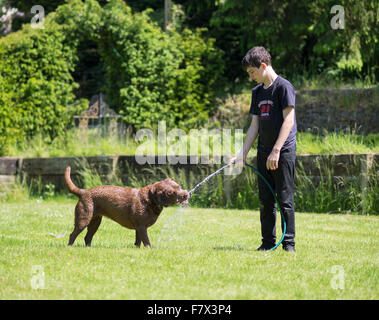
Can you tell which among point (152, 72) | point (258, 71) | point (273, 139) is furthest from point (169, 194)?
point (152, 72)

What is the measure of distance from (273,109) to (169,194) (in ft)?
4.35

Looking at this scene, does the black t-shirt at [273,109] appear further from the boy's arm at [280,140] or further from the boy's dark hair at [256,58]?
the boy's dark hair at [256,58]

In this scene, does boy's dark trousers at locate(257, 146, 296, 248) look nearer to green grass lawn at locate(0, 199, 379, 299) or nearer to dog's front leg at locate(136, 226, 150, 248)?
green grass lawn at locate(0, 199, 379, 299)

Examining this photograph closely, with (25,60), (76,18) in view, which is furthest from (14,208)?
(76,18)

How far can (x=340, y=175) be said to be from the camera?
8.67 meters

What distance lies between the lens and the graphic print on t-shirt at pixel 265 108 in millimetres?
5145

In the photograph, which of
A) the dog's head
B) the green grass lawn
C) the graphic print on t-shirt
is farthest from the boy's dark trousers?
the dog's head

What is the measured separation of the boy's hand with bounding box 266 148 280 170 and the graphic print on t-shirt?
16.5 inches

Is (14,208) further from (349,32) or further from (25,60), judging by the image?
(349,32)

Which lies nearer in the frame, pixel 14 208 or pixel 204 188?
pixel 14 208

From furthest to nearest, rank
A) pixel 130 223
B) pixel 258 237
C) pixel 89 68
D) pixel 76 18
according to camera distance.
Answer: pixel 89 68, pixel 76 18, pixel 258 237, pixel 130 223

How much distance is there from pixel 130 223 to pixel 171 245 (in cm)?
75

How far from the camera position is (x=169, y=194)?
4.95m

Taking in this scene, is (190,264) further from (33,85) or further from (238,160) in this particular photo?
(33,85)
